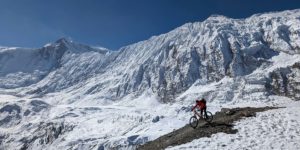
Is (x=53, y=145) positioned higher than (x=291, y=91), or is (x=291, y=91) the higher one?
(x=291, y=91)

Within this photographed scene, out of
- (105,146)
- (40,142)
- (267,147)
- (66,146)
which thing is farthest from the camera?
(40,142)

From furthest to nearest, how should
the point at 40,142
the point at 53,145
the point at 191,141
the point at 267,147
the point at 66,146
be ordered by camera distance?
the point at 40,142 → the point at 53,145 → the point at 66,146 → the point at 191,141 → the point at 267,147

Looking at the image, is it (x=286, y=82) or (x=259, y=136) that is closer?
(x=259, y=136)

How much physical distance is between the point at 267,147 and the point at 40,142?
6739 inches

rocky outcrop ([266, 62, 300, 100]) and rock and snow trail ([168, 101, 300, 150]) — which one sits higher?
rocky outcrop ([266, 62, 300, 100])

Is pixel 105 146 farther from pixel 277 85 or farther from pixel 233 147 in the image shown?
pixel 233 147

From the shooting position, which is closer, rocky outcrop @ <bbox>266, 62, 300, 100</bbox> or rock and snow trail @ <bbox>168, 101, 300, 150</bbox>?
rock and snow trail @ <bbox>168, 101, 300, 150</bbox>

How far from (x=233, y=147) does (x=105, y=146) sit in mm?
109922

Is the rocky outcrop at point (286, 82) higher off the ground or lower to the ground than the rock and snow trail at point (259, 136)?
higher

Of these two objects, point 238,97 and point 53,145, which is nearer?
point 53,145

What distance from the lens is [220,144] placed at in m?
26.3

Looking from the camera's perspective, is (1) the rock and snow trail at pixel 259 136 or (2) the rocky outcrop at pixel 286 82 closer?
(1) the rock and snow trail at pixel 259 136

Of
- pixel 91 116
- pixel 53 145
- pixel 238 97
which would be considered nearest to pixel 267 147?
pixel 53 145

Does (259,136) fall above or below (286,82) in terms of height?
below
